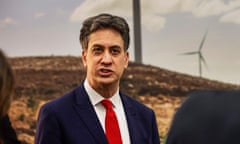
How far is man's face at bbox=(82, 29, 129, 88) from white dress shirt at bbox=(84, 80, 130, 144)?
0.03m

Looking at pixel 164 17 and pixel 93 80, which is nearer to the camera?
pixel 93 80

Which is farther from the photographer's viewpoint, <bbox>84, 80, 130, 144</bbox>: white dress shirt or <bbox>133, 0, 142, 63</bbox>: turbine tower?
Result: <bbox>133, 0, 142, 63</bbox>: turbine tower

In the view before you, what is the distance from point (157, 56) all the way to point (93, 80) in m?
2.85

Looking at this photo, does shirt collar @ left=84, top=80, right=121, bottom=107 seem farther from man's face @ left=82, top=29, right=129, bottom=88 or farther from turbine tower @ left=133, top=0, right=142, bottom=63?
turbine tower @ left=133, top=0, right=142, bottom=63

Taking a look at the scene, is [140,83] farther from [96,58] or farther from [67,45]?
[96,58]

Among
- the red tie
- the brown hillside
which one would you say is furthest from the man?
the brown hillside

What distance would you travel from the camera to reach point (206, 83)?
414 cm

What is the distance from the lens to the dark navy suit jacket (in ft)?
4.41

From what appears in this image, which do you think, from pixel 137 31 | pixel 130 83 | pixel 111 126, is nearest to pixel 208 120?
pixel 111 126

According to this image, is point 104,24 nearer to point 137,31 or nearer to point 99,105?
point 99,105

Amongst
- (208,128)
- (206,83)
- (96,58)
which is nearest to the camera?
(208,128)

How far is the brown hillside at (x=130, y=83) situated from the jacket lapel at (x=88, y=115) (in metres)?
2.70

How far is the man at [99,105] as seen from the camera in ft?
4.46

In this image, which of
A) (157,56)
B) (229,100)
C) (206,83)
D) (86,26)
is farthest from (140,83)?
(229,100)
